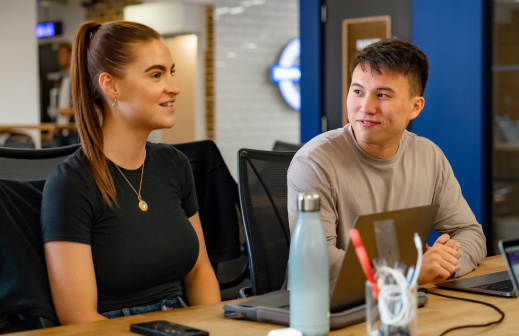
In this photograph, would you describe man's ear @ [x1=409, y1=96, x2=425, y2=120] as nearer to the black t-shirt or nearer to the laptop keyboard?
the laptop keyboard

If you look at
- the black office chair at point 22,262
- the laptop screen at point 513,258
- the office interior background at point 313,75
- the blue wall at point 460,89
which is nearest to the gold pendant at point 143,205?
the black office chair at point 22,262

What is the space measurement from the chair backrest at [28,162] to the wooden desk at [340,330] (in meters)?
0.73

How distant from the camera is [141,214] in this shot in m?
1.71

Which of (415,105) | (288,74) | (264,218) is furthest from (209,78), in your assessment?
(415,105)

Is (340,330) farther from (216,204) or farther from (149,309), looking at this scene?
(216,204)

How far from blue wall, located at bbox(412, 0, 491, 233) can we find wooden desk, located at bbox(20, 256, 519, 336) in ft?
9.43

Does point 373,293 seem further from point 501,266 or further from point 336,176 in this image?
point 501,266

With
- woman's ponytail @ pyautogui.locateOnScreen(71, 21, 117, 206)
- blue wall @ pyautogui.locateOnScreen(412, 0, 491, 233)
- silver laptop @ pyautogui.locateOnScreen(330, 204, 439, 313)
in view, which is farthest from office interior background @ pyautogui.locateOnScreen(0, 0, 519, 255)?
silver laptop @ pyautogui.locateOnScreen(330, 204, 439, 313)

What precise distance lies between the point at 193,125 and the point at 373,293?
7.77 meters

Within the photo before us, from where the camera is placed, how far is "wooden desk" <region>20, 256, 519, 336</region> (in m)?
1.23

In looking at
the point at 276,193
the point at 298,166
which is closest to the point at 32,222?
the point at 298,166

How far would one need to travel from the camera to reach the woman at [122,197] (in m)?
1.56

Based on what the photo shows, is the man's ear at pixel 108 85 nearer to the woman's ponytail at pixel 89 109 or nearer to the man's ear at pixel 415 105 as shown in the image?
the woman's ponytail at pixel 89 109

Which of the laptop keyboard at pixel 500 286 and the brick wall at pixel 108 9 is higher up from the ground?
the brick wall at pixel 108 9
